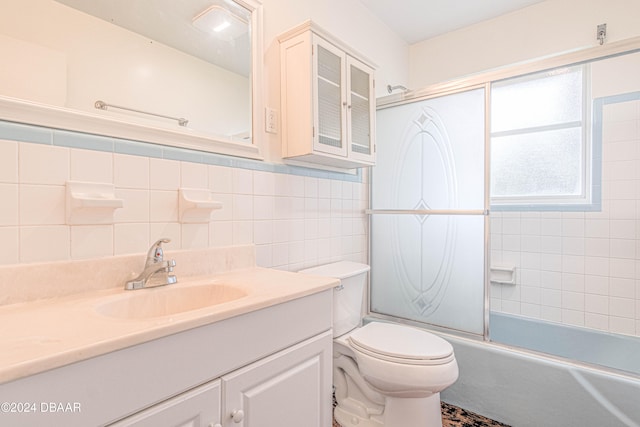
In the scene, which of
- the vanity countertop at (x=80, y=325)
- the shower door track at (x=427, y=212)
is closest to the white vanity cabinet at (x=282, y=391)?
the vanity countertop at (x=80, y=325)

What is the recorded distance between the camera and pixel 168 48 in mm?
1207

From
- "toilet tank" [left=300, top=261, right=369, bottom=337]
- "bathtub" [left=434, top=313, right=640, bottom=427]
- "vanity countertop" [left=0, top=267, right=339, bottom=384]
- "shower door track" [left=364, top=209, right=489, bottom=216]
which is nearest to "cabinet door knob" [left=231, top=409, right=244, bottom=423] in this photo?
"vanity countertop" [left=0, top=267, right=339, bottom=384]

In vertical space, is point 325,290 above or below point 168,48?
below

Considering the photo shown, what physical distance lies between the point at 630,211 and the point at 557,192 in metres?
0.37

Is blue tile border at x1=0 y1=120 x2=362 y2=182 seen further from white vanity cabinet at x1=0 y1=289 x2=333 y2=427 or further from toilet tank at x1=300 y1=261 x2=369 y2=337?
white vanity cabinet at x1=0 y1=289 x2=333 y2=427

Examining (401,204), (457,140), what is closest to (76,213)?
(401,204)

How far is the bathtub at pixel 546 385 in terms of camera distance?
1336 mm

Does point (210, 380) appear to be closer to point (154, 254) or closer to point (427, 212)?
point (154, 254)

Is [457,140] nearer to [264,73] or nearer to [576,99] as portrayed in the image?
[576,99]

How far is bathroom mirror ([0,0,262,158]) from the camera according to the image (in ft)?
2.93

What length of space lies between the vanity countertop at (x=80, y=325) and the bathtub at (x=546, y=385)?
116cm

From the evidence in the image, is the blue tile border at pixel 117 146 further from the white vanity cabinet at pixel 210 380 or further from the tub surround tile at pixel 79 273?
the white vanity cabinet at pixel 210 380

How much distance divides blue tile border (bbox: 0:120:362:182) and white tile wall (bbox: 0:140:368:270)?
16mm

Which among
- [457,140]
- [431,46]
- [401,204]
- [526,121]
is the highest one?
[431,46]
